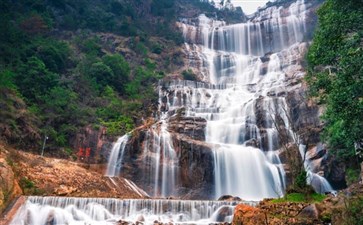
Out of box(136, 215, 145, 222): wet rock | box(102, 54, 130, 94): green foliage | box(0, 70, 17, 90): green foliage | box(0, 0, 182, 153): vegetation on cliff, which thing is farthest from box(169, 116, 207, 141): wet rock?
box(0, 70, 17, 90): green foliage

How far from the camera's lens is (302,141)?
26.0m

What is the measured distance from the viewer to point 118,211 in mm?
16328

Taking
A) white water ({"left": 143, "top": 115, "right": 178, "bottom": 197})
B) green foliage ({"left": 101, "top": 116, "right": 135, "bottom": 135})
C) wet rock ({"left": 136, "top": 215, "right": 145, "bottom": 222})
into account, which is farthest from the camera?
green foliage ({"left": 101, "top": 116, "right": 135, "bottom": 135})

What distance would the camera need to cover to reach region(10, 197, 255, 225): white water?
15.7 metres

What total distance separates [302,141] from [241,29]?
33040 millimetres

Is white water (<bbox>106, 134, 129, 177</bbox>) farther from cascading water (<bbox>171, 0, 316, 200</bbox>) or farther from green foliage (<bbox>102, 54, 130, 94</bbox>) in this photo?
green foliage (<bbox>102, 54, 130, 94</bbox>)

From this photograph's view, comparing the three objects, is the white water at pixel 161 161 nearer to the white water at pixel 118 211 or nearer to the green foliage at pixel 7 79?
the white water at pixel 118 211

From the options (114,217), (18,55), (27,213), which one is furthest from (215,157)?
(18,55)

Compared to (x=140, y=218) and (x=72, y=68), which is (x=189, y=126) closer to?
(x=140, y=218)

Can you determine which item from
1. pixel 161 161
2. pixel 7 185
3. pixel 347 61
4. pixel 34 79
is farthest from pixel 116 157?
pixel 347 61

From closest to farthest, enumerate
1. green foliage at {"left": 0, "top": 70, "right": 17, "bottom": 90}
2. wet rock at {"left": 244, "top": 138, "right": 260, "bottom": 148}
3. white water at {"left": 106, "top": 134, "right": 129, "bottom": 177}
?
white water at {"left": 106, "top": 134, "right": 129, "bottom": 177} < green foliage at {"left": 0, "top": 70, "right": 17, "bottom": 90} < wet rock at {"left": 244, "top": 138, "right": 260, "bottom": 148}

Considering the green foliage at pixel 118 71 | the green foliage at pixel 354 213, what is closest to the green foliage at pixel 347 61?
the green foliage at pixel 354 213

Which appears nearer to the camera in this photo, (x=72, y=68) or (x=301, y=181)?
(x=301, y=181)

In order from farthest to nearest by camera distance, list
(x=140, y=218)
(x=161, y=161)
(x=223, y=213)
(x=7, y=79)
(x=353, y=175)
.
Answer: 1. (x=7, y=79)
2. (x=161, y=161)
3. (x=353, y=175)
4. (x=223, y=213)
5. (x=140, y=218)
